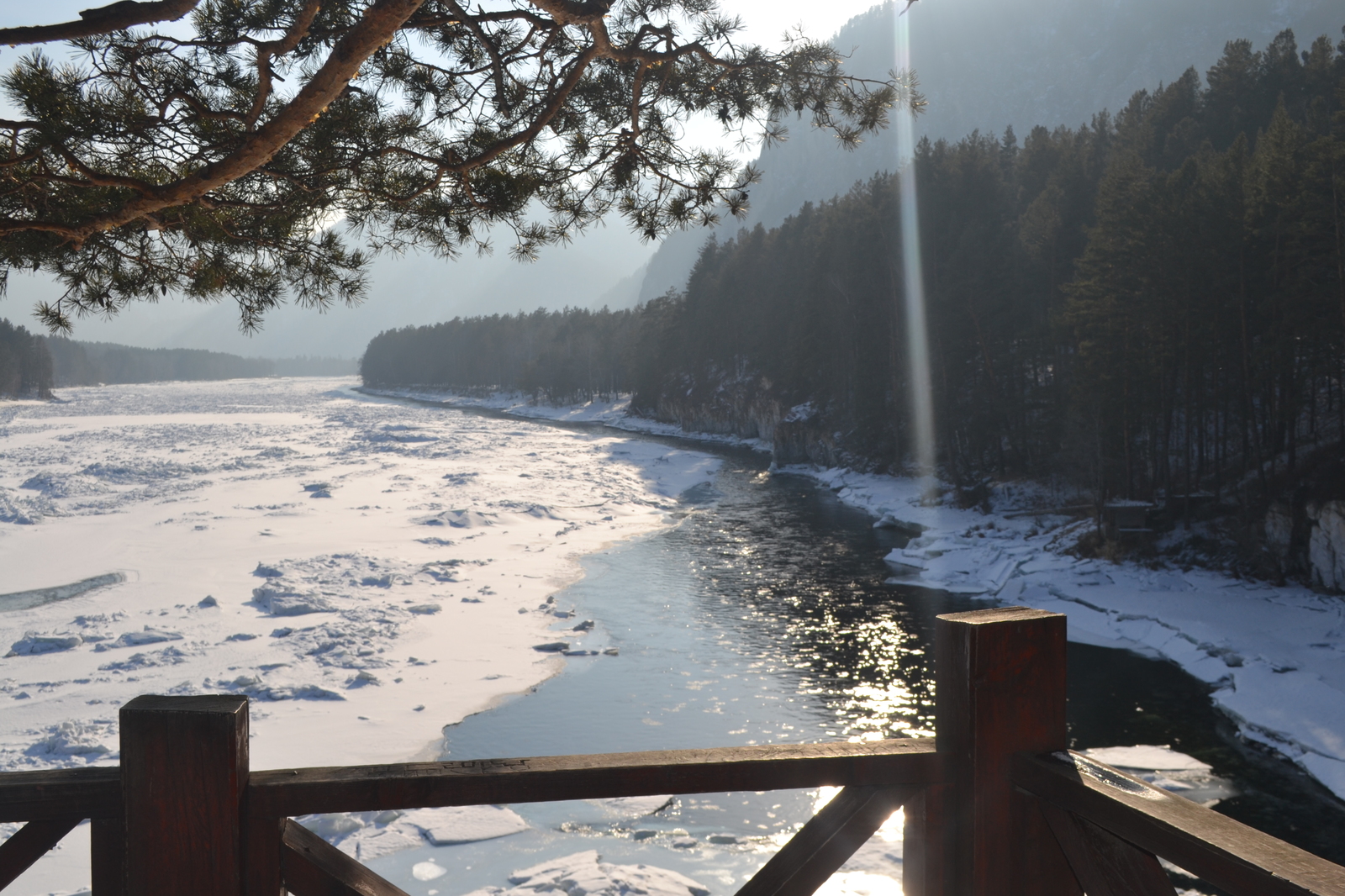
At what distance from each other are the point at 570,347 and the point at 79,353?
11726 cm

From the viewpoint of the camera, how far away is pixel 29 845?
170 cm

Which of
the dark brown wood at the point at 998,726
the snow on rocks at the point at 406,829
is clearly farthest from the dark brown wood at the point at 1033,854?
the snow on rocks at the point at 406,829

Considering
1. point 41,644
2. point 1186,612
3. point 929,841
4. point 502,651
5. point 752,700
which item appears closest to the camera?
point 929,841

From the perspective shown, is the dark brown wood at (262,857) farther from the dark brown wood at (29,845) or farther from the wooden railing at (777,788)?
the dark brown wood at (29,845)

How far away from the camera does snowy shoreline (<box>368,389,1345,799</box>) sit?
462 inches

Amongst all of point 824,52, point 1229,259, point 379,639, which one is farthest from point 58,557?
point 1229,259

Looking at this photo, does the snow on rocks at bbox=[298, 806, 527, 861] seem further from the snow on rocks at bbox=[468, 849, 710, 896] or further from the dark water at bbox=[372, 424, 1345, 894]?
the snow on rocks at bbox=[468, 849, 710, 896]

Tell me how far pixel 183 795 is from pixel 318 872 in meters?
0.30

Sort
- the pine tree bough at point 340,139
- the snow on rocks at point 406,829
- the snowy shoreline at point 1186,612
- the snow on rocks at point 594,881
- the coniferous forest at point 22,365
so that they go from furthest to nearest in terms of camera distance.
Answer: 1. the coniferous forest at point 22,365
2. the snowy shoreline at point 1186,612
3. the snow on rocks at point 406,829
4. the snow on rocks at point 594,881
5. the pine tree bough at point 340,139

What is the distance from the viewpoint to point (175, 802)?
5.23ft

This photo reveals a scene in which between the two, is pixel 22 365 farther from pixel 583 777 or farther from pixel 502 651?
pixel 583 777

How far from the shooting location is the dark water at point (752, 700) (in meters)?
8.19

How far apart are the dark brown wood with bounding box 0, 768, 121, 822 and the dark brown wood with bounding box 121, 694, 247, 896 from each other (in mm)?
90

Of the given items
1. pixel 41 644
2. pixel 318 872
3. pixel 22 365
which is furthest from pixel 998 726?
pixel 22 365
